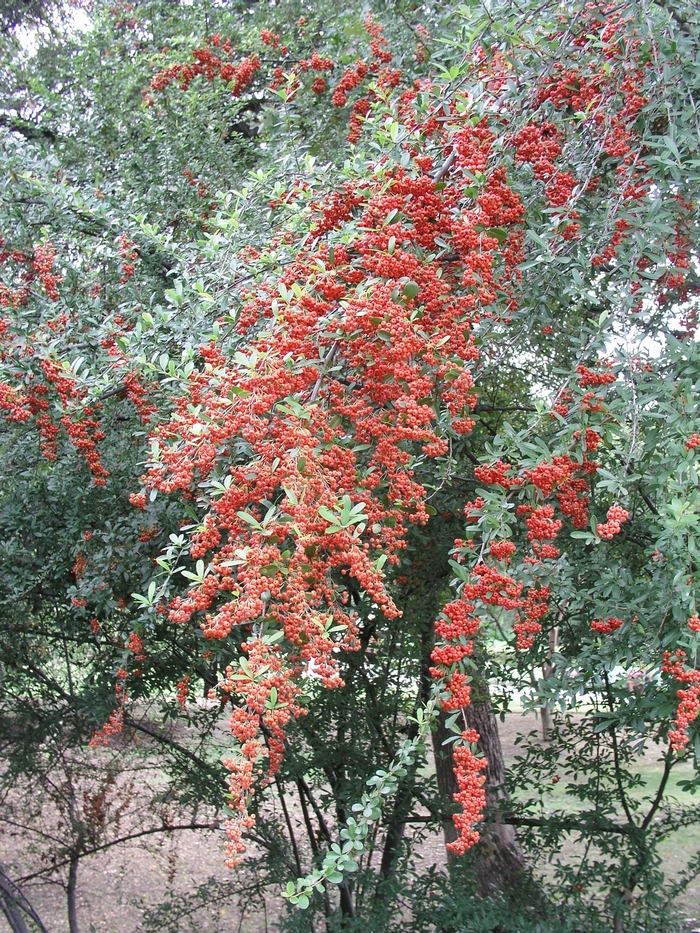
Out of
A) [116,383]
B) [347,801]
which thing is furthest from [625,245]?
[347,801]

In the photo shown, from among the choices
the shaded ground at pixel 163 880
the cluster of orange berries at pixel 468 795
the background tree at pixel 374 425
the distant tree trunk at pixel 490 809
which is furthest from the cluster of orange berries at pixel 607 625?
the shaded ground at pixel 163 880

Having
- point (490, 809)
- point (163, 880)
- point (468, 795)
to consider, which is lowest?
point (468, 795)

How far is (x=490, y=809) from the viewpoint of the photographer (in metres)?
3.97

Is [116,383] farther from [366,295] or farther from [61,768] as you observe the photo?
[61,768]

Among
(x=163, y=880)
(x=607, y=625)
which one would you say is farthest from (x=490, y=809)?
(x=163, y=880)

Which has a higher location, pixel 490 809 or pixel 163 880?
pixel 163 880

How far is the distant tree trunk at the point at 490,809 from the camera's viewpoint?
395 cm

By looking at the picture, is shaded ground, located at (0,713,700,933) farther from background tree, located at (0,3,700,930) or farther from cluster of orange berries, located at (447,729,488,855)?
cluster of orange berries, located at (447,729,488,855)

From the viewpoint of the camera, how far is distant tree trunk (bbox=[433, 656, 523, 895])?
3.95 meters

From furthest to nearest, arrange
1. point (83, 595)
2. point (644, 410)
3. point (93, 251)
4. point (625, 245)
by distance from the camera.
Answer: point (93, 251)
point (83, 595)
point (625, 245)
point (644, 410)

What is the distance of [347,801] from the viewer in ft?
12.9

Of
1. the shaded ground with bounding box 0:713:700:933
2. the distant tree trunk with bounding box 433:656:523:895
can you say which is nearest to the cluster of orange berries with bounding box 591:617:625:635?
the distant tree trunk with bounding box 433:656:523:895

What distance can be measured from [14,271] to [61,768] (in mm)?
3014

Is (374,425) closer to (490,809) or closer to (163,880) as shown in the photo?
(490,809)
